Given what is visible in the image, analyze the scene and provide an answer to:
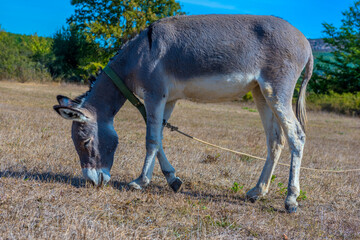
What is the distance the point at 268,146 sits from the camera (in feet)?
16.1

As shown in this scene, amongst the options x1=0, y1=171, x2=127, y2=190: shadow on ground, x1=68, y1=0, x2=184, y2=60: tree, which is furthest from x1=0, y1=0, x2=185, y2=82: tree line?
x1=0, y1=171, x2=127, y2=190: shadow on ground

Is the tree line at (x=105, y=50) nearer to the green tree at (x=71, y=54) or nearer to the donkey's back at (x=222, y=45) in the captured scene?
the green tree at (x=71, y=54)

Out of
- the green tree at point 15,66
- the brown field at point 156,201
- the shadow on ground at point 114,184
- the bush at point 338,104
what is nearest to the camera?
the brown field at point 156,201

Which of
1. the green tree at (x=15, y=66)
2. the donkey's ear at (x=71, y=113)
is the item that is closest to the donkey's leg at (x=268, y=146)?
the donkey's ear at (x=71, y=113)

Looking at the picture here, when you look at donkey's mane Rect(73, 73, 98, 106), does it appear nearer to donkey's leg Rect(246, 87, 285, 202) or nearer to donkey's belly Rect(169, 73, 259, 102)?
donkey's belly Rect(169, 73, 259, 102)

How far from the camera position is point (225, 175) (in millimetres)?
5875

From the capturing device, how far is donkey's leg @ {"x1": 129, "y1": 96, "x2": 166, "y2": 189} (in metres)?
4.30

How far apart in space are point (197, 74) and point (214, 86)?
0.89ft

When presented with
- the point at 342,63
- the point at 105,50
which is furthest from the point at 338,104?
the point at 105,50

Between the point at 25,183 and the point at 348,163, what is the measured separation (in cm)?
730

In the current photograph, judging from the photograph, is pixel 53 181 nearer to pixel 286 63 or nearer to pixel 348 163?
pixel 286 63

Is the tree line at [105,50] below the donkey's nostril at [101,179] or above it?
above

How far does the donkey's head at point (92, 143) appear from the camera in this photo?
4355 millimetres

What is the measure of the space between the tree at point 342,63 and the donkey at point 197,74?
32812 millimetres
